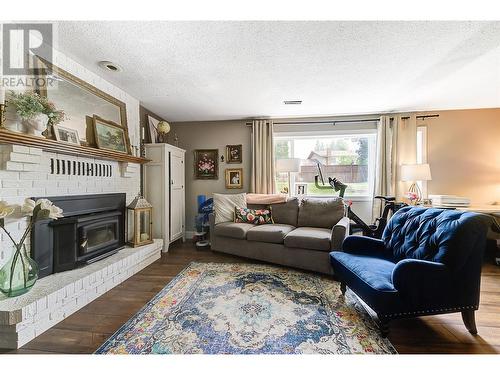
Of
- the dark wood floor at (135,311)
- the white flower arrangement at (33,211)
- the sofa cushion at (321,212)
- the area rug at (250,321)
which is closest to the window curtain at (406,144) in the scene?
the sofa cushion at (321,212)

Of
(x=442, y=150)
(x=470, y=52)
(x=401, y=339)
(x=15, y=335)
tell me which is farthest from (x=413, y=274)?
(x=442, y=150)

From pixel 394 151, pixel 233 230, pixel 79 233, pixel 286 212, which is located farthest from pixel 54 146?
pixel 394 151

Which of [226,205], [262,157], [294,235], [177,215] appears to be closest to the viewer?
[294,235]

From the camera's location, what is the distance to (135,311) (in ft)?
5.92

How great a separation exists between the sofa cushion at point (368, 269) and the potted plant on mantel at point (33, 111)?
2.76 m

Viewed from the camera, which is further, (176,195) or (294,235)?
(176,195)

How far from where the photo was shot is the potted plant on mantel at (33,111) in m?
1.60

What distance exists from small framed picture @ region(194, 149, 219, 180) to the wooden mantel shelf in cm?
165

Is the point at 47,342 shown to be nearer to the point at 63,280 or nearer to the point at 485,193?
the point at 63,280

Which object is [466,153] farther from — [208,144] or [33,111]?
[33,111]

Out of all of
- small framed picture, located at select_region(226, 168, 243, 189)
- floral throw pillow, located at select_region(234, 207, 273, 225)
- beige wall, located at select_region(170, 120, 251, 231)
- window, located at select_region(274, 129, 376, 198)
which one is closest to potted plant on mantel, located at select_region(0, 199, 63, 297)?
floral throw pillow, located at select_region(234, 207, 273, 225)

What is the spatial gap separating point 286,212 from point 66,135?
283cm

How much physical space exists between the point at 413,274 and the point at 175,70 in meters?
2.76

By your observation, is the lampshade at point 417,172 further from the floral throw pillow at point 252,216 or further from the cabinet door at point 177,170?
the cabinet door at point 177,170
